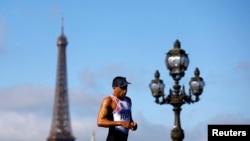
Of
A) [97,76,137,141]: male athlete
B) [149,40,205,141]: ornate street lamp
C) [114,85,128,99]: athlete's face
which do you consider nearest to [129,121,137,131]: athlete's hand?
[97,76,137,141]: male athlete

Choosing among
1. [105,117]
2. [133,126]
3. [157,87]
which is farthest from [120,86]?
[157,87]

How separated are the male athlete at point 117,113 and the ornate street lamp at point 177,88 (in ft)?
38.2

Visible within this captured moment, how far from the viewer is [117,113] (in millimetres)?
14383

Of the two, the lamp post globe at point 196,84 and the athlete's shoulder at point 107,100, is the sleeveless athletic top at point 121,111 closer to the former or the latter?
the athlete's shoulder at point 107,100

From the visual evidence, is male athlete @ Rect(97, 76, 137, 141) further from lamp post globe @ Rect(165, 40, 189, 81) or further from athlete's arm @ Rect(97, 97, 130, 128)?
lamp post globe @ Rect(165, 40, 189, 81)

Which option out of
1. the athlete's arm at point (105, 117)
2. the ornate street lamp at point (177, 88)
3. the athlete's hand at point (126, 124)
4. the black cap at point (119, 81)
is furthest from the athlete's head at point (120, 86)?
the ornate street lamp at point (177, 88)

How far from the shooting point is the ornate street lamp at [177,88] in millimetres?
26328

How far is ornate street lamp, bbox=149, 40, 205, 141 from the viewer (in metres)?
26.3

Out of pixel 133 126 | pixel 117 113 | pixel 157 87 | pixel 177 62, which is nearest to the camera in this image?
pixel 133 126

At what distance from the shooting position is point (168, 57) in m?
27.2

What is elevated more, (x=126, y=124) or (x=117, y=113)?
(x=117, y=113)

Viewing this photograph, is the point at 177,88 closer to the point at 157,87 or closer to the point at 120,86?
the point at 157,87

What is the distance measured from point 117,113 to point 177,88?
12617 mm

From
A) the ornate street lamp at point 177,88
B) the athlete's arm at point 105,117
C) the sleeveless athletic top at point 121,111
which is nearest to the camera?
the athlete's arm at point 105,117
